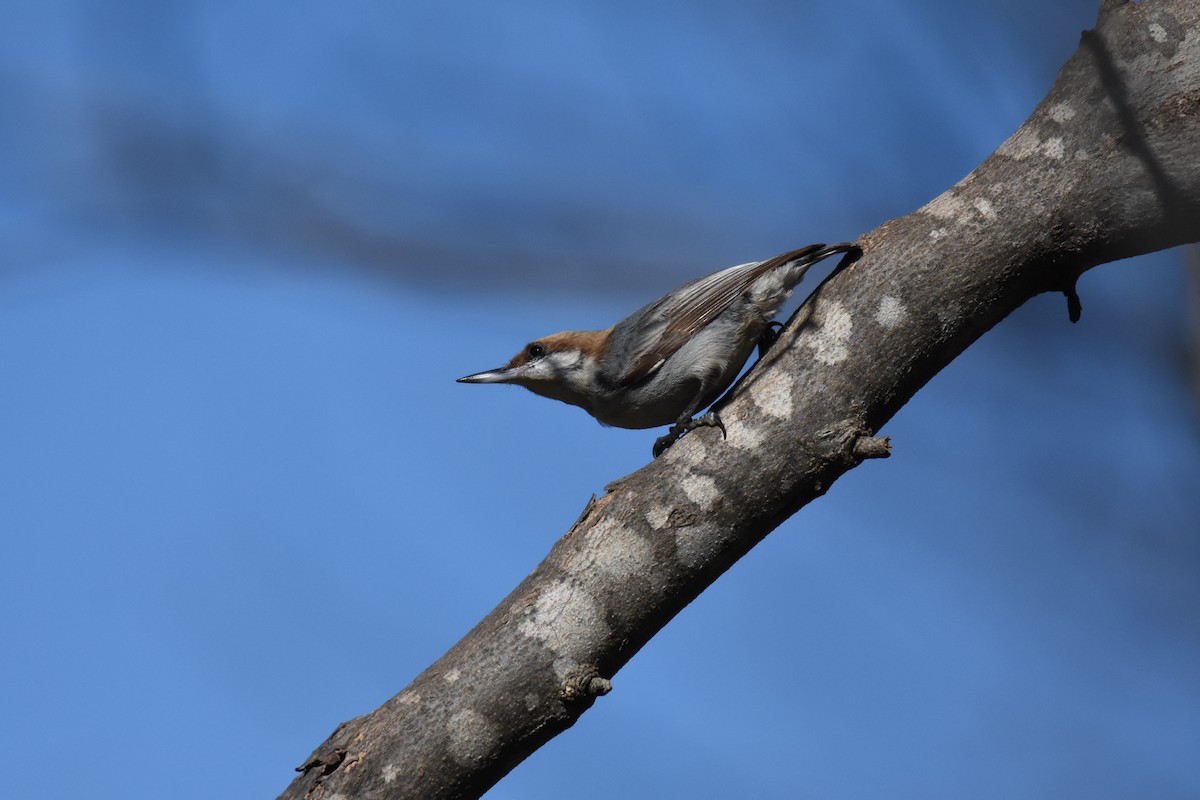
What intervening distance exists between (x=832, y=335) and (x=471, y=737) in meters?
1.38

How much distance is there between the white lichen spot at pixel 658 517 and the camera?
8.26 ft

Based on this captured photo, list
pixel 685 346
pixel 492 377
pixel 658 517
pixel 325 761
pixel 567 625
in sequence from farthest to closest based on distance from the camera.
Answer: pixel 492 377
pixel 685 346
pixel 658 517
pixel 567 625
pixel 325 761

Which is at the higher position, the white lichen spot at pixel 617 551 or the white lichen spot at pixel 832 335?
the white lichen spot at pixel 832 335

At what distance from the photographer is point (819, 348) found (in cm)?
268

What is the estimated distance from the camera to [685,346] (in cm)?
382

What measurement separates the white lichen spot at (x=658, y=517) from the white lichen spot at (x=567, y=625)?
9.7 inches

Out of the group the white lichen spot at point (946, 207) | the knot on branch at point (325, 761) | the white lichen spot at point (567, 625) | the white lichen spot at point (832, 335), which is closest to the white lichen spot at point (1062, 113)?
the white lichen spot at point (946, 207)

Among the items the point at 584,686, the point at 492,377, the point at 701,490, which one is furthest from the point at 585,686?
the point at 492,377

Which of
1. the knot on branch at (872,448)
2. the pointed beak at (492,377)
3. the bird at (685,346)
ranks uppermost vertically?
the pointed beak at (492,377)

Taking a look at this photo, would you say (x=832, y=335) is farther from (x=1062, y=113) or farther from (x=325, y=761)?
(x=325, y=761)

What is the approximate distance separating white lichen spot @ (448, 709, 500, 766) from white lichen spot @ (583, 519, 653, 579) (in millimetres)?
454

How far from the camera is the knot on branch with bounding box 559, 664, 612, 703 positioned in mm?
2346

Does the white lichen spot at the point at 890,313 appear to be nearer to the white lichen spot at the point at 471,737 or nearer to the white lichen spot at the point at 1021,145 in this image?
the white lichen spot at the point at 1021,145

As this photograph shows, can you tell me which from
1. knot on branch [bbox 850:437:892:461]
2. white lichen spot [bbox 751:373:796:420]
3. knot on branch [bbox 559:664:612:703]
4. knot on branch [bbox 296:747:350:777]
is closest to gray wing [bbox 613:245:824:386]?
white lichen spot [bbox 751:373:796:420]
